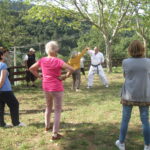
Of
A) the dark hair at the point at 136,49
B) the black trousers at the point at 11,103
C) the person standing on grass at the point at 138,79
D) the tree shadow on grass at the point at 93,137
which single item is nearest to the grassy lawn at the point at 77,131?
the tree shadow on grass at the point at 93,137

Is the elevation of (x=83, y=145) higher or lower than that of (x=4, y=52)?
lower

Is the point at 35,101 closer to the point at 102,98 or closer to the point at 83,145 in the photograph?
the point at 102,98

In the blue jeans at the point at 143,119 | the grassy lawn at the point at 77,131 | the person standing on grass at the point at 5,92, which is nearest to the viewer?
the blue jeans at the point at 143,119

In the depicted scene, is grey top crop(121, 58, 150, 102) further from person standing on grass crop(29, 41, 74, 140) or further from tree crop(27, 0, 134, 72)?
tree crop(27, 0, 134, 72)

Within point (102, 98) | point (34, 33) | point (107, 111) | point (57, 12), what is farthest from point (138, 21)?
point (34, 33)

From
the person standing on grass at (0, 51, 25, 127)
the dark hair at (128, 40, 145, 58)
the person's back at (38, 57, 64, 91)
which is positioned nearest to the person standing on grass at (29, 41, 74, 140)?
the person's back at (38, 57, 64, 91)

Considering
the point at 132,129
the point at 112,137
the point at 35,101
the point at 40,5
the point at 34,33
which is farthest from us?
the point at 34,33

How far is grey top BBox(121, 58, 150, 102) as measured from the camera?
3.55 metres

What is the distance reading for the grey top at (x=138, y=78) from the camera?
11.6ft

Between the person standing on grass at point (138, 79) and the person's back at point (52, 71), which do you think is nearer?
the person standing on grass at point (138, 79)

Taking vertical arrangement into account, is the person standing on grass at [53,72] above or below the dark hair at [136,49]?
below

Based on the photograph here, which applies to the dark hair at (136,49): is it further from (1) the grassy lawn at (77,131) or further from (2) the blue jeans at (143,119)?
(1) the grassy lawn at (77,131)

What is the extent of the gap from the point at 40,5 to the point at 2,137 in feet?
42.2

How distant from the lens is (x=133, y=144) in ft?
13.8
